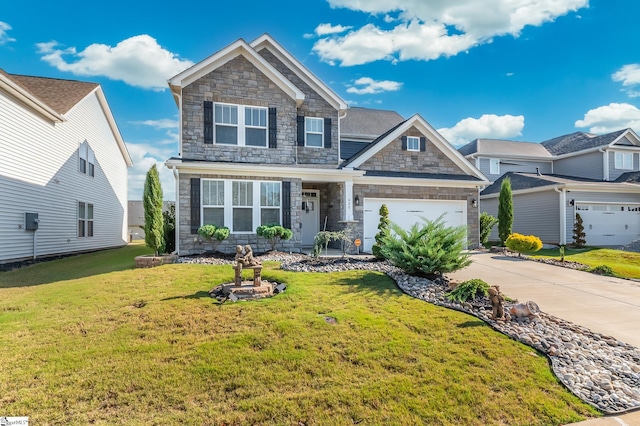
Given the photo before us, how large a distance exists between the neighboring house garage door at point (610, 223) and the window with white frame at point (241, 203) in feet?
55.5

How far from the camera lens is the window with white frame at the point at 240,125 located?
492 inches

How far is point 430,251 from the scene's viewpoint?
7.80 m

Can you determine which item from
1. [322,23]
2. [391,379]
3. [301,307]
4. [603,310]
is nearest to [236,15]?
[322,23]

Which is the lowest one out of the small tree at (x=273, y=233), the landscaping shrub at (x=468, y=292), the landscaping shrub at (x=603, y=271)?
the landscaping shrub at (x=603, y=271)

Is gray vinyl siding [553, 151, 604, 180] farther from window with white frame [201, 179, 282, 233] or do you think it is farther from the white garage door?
window with white frame [201, 179, 282, 233]

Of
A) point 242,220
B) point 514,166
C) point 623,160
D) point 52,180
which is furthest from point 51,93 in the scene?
point 623,160

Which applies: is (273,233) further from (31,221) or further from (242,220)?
(31,221)

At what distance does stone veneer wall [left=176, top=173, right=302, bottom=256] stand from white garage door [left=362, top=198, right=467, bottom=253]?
3228 millimetres

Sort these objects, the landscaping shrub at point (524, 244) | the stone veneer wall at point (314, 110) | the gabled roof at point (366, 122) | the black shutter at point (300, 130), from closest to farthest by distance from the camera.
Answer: the landscaping shrub at point (524, 244), the black shutter at point (300, 130), the stone veneer wall at point (314, 110), the gabled roof at point (366, 122)

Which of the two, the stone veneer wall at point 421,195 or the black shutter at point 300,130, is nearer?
the black shutter at point 300,130

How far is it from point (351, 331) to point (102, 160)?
19420 millimetres

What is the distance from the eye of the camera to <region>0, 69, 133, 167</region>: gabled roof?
11.3 m

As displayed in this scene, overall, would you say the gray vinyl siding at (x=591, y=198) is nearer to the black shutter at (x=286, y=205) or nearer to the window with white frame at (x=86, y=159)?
the black shutter at (x=286, y=205)

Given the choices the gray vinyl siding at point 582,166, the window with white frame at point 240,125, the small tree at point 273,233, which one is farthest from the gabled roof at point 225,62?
the gray vinyl siding at point 582,166
